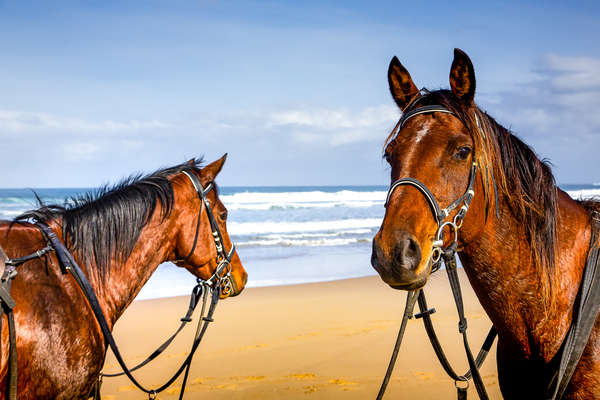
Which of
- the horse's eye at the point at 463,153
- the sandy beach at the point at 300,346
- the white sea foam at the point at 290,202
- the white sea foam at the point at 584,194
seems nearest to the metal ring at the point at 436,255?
the horse's eye at the point at 463,153

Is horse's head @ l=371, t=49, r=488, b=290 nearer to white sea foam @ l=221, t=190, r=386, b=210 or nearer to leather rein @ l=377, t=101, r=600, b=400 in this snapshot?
leather rein @ l=377, t=101, r=600, b=400

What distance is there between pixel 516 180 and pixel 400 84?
64 centimetres

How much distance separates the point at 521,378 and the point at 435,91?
127 cm

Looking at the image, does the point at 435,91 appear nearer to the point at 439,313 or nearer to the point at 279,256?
the point at 439,313

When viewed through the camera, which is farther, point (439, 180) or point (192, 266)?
point (192, 266)

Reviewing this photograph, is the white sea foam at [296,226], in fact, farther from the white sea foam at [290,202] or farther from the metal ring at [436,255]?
the metal ring at [436,255]

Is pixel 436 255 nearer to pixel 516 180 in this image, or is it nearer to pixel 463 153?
pixel 463 153

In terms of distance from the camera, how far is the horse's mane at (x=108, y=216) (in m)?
2.61

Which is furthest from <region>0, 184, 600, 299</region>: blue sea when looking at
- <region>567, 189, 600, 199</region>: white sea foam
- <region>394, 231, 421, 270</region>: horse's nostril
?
<region>394, 231, 421, 270</region>: horse's nostril

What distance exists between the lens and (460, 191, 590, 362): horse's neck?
1.92 metres

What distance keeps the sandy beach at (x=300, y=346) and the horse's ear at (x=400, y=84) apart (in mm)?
3255

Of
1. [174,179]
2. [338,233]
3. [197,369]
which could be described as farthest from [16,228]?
[338,233]

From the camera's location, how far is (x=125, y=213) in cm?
276

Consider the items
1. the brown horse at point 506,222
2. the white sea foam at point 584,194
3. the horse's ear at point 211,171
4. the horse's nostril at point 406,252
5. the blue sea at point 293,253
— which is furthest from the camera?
the blue sea at point 293,253
